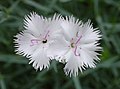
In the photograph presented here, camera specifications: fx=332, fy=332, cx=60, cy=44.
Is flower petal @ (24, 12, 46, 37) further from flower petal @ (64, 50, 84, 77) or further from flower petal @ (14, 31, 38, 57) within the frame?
flower petal @ (64, 50, 84, 77)

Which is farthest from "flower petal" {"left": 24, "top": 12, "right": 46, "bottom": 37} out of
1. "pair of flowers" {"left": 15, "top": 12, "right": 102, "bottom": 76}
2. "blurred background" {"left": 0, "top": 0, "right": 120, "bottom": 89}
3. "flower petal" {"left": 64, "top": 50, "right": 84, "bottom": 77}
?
"blurred background" {"left": 0, "top": 0, "right": 120, "bottom": 89}

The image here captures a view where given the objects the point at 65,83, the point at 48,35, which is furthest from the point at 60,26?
the point at 65,83

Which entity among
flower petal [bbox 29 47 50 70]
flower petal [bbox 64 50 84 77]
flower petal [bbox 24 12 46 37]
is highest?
flower petal [bbox 24 12 46 37]

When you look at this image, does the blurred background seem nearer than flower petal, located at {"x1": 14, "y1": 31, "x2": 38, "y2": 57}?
No

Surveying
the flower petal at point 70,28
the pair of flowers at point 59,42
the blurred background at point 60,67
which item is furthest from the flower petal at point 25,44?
the blurred background at point 60,67

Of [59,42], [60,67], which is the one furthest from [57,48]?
[60,67]
